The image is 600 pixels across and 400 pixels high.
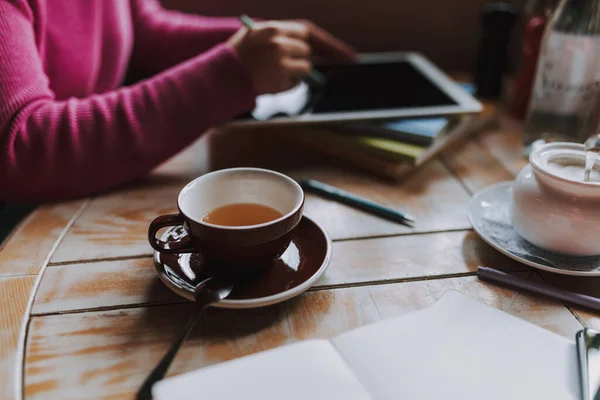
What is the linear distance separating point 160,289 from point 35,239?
0.18 meters

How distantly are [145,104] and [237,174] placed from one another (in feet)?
0.73

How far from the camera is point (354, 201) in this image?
0.71 meters

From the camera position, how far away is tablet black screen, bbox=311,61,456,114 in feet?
2.85

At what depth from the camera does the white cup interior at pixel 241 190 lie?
56cm

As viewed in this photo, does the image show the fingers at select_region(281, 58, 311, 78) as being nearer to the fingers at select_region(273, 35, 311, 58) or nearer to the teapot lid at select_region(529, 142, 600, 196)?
the fingers at select_region(273, 35, 311, 58)

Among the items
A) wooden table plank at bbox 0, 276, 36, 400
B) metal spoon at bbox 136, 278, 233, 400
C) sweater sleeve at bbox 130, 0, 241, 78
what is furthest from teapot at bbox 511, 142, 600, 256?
sweater sleeve at bbox 130, 0, 241, 78

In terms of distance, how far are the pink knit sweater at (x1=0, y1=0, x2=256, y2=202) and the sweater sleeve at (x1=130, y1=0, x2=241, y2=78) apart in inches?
5.6

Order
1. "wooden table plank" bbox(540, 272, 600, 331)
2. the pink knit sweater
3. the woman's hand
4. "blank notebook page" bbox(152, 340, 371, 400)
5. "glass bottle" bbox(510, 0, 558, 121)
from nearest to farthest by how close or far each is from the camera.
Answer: "blank notebook page" bbox(152, 340, 371, 400), "wooden table plank" bbox(540, 272, 600, 331), the pink knit sweater, the woman's hand, "glass bottle" bbox(510, 0, 558, 121)

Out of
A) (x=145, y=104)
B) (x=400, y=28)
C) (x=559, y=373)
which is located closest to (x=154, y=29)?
(x=145, y=104)

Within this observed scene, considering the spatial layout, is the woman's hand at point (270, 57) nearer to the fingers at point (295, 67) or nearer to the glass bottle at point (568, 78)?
the fingers at point (295, 67)

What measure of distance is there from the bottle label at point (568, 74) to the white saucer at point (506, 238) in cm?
20

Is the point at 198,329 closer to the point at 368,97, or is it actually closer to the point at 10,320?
the point at 10,320

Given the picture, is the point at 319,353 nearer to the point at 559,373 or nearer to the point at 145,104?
the point at 559,373

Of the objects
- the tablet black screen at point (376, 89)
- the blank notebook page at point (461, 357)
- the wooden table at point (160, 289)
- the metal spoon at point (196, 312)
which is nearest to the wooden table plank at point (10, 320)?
the wooden table at point (160, 289)
